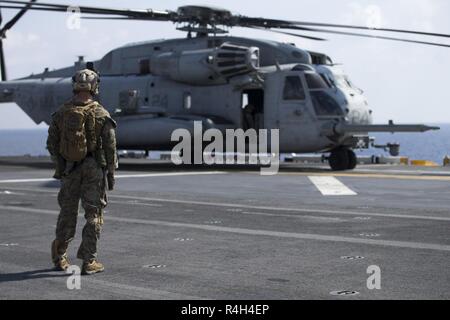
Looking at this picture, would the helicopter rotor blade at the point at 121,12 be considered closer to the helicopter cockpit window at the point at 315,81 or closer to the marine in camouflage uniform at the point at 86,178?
the helicopter cockpit window at the point at 315,81

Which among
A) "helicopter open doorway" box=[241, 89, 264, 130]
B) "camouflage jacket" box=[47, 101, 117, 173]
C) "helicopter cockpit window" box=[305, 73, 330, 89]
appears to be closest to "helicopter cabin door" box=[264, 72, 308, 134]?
"helicopter cockpit window" box=[305, 73, 330, 89]

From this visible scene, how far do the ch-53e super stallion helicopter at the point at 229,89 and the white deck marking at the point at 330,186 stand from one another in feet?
9.57

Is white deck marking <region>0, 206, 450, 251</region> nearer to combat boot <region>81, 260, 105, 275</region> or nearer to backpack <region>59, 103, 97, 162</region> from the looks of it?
combat boot <region>81, 260, 105, 275</region>

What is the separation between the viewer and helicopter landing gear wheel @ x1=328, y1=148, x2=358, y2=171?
2167 centimetres

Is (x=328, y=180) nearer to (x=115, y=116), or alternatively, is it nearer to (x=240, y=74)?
(x=240, y=74)

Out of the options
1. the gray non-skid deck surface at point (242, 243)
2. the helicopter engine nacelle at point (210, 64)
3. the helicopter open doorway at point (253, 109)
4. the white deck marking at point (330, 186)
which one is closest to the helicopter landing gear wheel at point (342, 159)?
the helicopter open doorway at point (253, 109)

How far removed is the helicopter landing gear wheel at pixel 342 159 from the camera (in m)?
21.7

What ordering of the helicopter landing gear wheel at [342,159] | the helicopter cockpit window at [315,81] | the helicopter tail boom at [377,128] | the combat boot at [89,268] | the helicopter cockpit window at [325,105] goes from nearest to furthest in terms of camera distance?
the combat boot at [89,268]
the helicopter tail boom at [377,128]
the helicopter cockpit window at [325,105]
the helicopter cockpit window at [315,81]
the helicopter landing gear wheel at [342,159]

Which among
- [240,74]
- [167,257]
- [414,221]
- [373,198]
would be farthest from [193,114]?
[167,257]

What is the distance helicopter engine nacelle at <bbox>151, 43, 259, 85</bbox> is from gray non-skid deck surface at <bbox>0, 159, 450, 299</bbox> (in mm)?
6456

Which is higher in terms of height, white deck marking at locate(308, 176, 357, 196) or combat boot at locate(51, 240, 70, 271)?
white deck marking at locate(308, 176, 357, 196)

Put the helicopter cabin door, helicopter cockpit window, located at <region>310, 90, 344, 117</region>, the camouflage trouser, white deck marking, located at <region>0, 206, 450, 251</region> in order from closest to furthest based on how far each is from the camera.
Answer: the camouflage trouser < white deck marking, located at <region>0, 206, 450, 251</region> < helicopter cockpit window, located at <region>310, 90, 344, 117</region> < the helicopter cabin door

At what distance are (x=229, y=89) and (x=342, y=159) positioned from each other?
13.2ft

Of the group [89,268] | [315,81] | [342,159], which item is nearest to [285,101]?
[315,81]
